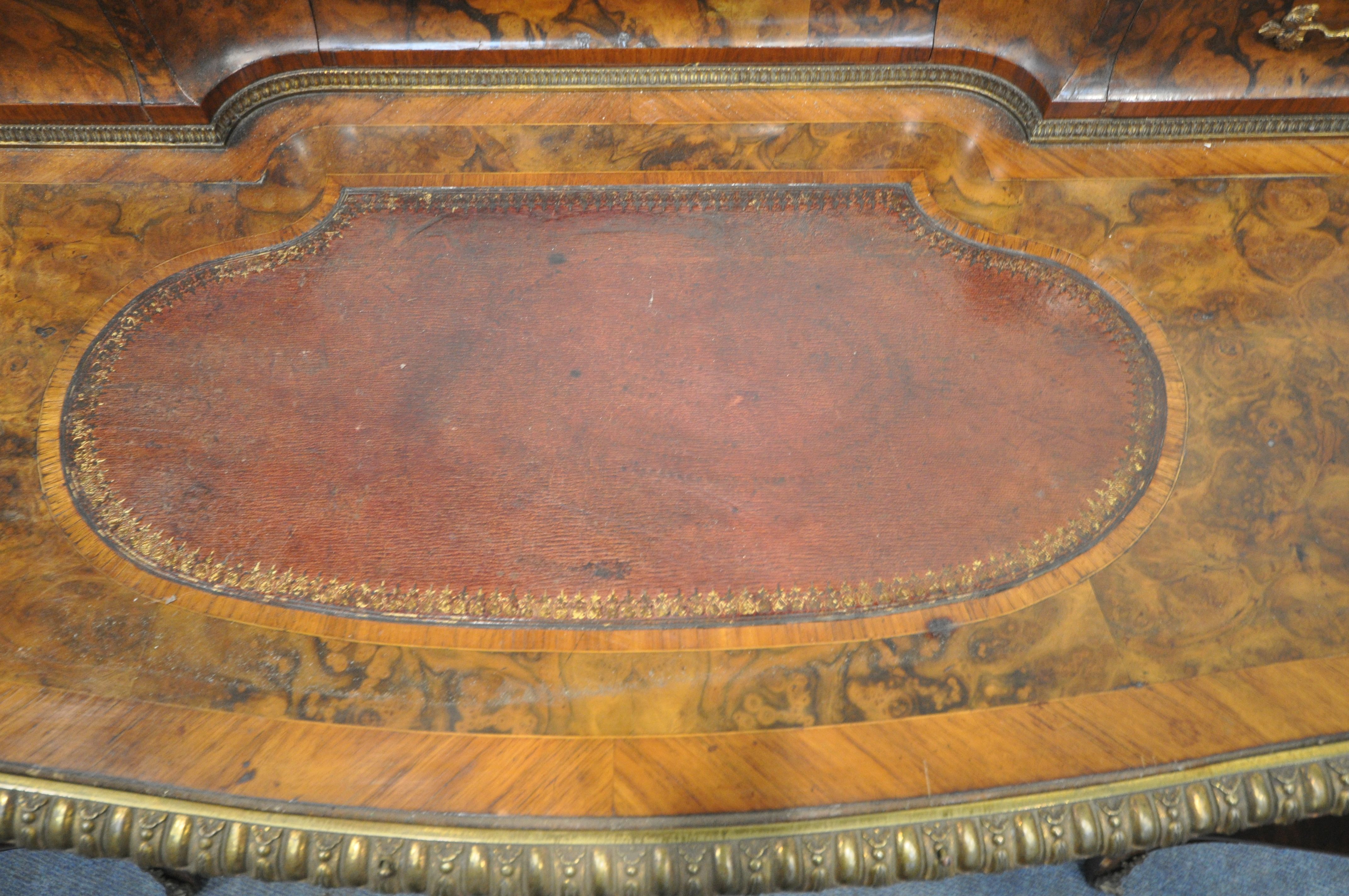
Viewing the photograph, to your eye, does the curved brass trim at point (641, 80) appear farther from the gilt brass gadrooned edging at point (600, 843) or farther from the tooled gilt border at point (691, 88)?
the gilt brass gadrooned edging at point (600, 843)

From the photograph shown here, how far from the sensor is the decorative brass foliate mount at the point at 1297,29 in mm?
1245

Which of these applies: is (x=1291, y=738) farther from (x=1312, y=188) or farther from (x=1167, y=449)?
(x=1312, y=188)

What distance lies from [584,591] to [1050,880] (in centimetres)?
93

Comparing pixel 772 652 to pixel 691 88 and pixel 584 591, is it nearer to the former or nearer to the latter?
pixel 584 591

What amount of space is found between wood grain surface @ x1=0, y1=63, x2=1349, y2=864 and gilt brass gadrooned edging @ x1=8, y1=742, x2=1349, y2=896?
22mm

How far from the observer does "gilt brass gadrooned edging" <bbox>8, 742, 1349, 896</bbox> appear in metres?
0.78

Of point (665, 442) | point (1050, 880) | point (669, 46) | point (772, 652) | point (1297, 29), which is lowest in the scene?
point (1050, 880)

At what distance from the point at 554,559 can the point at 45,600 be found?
540mm

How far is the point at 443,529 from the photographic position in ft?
3.26

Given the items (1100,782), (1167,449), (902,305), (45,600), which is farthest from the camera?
(902,305)

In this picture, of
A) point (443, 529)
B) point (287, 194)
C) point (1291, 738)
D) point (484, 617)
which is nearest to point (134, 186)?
point (287, 194)

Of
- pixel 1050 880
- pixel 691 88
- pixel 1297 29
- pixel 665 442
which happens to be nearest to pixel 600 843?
pixel 665 442

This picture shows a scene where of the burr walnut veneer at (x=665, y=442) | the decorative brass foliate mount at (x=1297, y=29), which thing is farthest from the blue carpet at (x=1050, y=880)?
the decorative brass foliate mount at (x=1297, y=29)

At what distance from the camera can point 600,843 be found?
78cm
